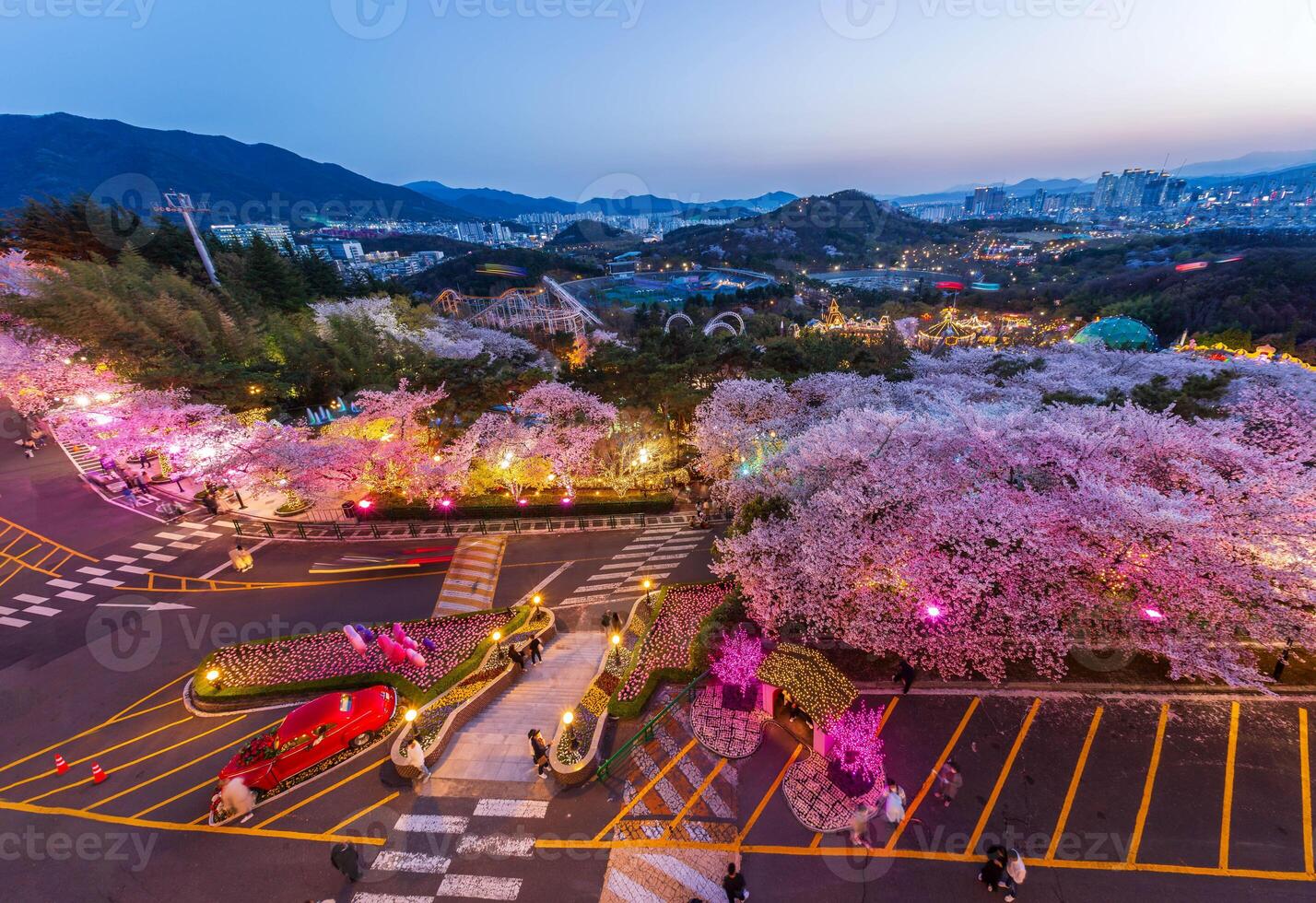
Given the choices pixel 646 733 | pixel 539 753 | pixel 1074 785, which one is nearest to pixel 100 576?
pixel 539 753

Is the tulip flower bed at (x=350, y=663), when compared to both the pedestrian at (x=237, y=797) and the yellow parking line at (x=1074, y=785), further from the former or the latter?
the yellow parking line at (x=1074, y=785)

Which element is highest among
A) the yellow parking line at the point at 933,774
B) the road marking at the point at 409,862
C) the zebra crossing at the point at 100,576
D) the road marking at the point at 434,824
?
the zebra crossing at the point at 100,576

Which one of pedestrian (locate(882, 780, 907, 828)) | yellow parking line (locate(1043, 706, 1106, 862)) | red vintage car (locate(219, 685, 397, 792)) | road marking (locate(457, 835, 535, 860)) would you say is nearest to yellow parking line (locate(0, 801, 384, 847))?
red vintage car (locate(219, 685, 397, 792))

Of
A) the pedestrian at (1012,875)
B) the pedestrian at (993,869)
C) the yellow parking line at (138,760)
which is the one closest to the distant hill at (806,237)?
the pedestrian at (993,869)

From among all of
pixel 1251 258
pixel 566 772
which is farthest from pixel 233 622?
pixel 1251 258

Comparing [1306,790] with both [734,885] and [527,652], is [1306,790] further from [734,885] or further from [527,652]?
[527,652]
